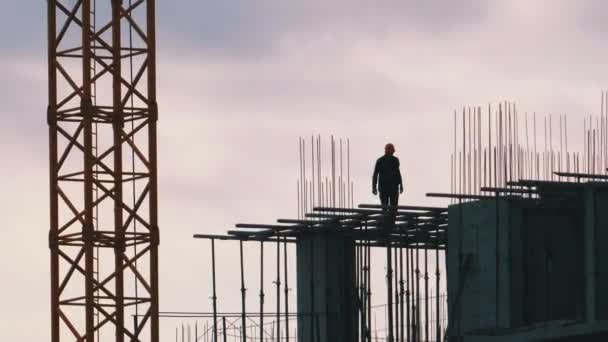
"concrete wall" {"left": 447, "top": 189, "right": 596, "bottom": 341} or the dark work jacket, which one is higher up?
the dark work jacket

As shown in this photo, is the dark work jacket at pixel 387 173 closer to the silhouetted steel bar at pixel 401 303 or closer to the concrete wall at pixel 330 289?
the silhouetted steel bar at pixel 401 303

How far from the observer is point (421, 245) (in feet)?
240

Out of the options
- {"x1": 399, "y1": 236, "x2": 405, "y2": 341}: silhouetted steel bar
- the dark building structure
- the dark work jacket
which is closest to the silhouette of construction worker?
the dark work jacket

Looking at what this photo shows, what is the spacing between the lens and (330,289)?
72.6m

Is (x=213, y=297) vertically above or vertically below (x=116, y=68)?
below

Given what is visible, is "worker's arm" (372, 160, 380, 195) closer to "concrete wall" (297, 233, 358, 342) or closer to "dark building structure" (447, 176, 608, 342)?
"dark building structure" (447, 176, 608, 342)

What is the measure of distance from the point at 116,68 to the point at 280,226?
201 inches

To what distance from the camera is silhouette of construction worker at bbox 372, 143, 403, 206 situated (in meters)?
69.2

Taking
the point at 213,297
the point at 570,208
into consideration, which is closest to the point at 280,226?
the point at 213,297

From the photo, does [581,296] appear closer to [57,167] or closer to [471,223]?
[471,223]

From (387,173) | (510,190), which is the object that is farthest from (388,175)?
(510,190)

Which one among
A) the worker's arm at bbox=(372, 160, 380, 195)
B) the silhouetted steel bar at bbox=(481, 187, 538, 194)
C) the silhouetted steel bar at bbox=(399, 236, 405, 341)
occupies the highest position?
the worker's arm at bbox=(372, 160, 380, 195)

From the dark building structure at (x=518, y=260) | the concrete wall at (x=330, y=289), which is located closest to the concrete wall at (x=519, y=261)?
the dark building structure at (x=518, y=260)

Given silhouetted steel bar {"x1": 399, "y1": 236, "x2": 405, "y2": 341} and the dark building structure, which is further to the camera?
silhouetted steel bar {"x1": 399, "y1": 236, "x2": 405, "y2": 341}
